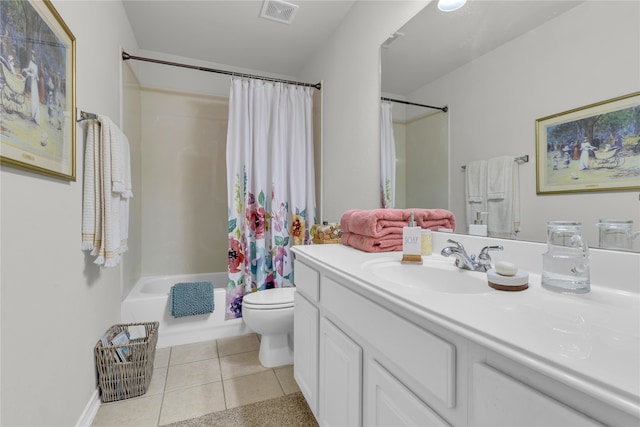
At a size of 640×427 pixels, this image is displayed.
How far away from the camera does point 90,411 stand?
137 centimetres

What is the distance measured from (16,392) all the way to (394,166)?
5.90 feet

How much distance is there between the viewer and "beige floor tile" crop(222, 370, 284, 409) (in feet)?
5.01

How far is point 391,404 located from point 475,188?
0.92 m

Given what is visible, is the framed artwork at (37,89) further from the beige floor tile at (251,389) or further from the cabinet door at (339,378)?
the beige floor tile at (251,389)

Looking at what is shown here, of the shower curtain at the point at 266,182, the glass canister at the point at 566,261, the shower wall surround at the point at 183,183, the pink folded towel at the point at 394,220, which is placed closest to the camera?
the glass canister at the point at 566,261

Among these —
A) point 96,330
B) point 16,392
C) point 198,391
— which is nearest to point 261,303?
point 198,391

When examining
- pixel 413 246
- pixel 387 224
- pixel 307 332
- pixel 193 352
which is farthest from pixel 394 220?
pixel 193 352

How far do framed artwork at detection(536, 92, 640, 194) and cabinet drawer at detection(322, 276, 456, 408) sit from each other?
0.69m

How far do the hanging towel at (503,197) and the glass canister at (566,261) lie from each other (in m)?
0.22

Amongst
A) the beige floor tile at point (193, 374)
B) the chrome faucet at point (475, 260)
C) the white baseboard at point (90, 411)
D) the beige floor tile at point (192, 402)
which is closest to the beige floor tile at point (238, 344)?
the beige floor tile at point (193, 374)

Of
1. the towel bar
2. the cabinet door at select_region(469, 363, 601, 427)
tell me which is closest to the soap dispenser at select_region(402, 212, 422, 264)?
the towel bar

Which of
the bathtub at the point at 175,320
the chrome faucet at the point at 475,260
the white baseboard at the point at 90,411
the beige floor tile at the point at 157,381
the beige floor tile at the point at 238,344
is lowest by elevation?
the beige floor tile at the point at 157,381

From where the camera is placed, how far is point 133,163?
7.78 ft

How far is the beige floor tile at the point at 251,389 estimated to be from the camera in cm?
153
